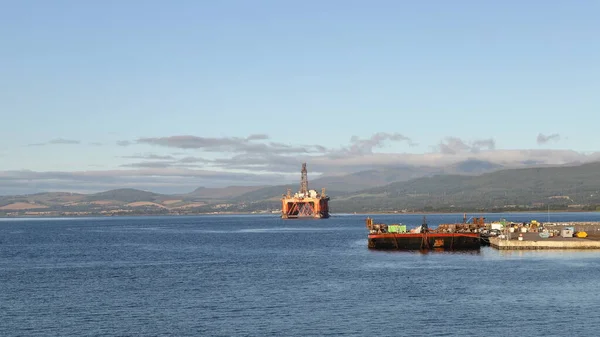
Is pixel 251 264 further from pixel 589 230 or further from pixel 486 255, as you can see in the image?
pixel 589 230

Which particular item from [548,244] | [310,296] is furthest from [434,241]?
[310,296]

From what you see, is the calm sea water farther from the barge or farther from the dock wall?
the barge

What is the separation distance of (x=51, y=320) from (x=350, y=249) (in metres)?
76.6

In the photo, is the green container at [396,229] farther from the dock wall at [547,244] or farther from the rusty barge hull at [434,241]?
the dock wall at [547,244]

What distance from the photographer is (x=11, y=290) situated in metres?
78.1

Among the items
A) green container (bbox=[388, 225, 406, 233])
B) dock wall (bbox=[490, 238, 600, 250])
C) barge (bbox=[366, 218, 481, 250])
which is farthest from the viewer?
green container (bbox=[388, 225, 406, 233])

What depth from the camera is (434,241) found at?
412 feet

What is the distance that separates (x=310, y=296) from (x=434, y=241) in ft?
195

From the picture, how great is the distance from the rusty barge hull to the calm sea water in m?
10.5

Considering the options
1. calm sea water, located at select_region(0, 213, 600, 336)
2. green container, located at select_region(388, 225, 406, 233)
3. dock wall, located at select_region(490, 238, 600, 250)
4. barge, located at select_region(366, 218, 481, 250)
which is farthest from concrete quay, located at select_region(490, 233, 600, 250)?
green container, located at select_region(388, 225, 406, 233)

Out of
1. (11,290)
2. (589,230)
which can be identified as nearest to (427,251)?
(589,230)

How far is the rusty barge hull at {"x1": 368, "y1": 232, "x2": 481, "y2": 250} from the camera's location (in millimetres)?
124812

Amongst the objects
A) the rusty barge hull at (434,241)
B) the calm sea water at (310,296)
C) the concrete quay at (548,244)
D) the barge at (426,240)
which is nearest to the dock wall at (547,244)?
the concrete quay at (548,244)

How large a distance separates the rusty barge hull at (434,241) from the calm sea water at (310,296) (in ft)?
34.6
